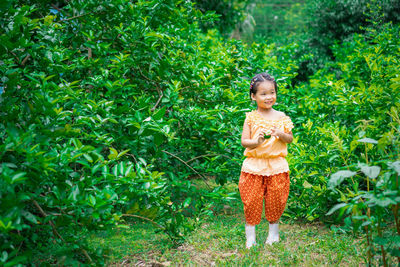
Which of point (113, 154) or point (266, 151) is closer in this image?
point (113, 154)

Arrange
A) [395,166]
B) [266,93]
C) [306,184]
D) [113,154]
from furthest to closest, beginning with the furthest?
1. [306,184]
2. [266,93]
3. [113,154]
4. [395,166]

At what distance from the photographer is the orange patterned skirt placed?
3.43 metres

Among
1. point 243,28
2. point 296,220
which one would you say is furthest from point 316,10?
point 296,220

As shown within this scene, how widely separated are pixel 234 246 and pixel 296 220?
1171mm

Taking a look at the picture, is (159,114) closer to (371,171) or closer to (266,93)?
(266,93)

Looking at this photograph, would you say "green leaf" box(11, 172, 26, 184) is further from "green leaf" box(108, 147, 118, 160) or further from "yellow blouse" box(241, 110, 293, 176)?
"yellow blouse" box(241, 110, 293, 176)

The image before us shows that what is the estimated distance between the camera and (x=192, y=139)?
4398 millimetres

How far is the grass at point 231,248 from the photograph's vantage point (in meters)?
3.11

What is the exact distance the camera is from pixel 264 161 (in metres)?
3.41

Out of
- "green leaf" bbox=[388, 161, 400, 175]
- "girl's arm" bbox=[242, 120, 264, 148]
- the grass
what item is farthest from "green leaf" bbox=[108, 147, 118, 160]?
"green leaf" bbox=[388, 161, 400, 175]

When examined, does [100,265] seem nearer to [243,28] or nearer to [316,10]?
[316,10]

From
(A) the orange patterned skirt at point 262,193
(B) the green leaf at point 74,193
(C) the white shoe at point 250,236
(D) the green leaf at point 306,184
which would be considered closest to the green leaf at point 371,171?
(A) the orange patterned skirt at point 262,193

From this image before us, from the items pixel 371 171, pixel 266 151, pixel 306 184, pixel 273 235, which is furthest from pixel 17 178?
pixel 306 184

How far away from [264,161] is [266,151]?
101 millimetres
